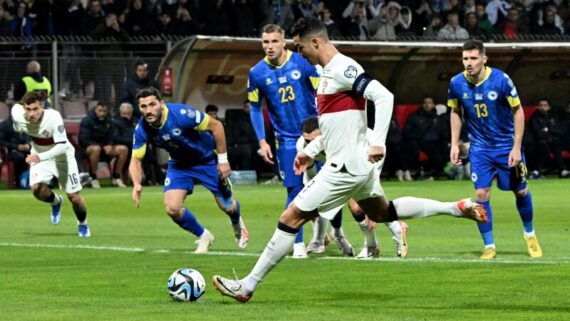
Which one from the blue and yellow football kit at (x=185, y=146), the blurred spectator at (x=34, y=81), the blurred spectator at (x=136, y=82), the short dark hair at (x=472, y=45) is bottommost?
the blurred spectator at (x=136, y=82)

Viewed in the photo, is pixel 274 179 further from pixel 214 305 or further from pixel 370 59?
pixel 214 305

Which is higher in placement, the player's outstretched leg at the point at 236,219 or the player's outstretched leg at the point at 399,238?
the player's outstretched leg at the point at 399,238

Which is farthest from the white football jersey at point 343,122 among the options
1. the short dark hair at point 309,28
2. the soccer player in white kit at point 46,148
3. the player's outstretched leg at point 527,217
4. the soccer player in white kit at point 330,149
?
the soccer player in white kit at point 46,148

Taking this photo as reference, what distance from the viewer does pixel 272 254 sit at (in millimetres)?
11234

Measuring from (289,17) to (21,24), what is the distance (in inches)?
238

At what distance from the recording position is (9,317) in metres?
10.8

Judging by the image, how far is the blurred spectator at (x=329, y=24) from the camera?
32.3m

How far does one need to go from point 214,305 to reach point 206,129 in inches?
198

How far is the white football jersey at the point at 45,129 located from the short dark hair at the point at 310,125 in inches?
233

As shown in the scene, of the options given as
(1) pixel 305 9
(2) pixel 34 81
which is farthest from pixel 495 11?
(2) pixel 34 81

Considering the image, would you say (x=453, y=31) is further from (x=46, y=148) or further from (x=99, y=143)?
(x=46, y=148)

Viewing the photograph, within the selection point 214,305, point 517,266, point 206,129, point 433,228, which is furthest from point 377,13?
point 214,305

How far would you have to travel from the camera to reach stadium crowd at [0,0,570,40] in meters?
30.4

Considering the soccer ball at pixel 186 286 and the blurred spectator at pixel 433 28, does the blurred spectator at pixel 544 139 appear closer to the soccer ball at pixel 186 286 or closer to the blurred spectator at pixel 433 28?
the blurred spectator at pixel 433 28
